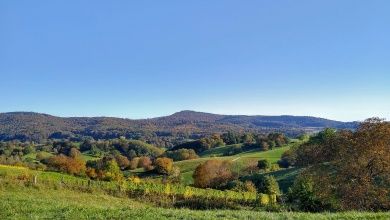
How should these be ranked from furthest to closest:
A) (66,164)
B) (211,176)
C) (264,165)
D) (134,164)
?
(134,164)
(264,165)
(66,164)
(211,176)

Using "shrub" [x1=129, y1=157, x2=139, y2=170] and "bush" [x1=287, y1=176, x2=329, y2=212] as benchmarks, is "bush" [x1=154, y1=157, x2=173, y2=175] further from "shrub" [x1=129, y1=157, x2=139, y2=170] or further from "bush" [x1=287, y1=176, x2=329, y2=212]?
→ "bush" [x1=287, y1=176, x2=329, y2=212]

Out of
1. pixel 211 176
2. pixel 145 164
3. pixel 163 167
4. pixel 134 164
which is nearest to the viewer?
pixel 211 176

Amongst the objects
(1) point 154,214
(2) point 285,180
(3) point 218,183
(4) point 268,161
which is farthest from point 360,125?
(4) point 268,161

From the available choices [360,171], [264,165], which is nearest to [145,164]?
[264,165]

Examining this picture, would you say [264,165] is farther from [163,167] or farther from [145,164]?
[145,164]

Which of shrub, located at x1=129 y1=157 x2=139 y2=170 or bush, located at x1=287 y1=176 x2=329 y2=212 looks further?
shrub, located at x1=129 y1=157 x2=139 y2=170

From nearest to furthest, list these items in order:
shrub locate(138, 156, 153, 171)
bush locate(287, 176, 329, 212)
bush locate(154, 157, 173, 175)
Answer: bush locate(287, 176, 329, 212) < bush locate(154, 157, 173, 175) < shrub locate(138, 156, 153, 171)

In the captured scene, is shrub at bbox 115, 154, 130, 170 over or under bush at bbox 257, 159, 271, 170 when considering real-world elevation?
under

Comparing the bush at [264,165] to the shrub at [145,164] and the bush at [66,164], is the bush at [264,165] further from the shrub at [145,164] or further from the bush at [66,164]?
the bush at [66,164]

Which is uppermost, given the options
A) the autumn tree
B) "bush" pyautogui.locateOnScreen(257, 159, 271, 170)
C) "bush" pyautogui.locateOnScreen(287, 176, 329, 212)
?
the autumn tree

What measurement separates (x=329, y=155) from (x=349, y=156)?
252cm

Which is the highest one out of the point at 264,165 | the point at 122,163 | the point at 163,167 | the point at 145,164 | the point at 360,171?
the point at 360,171

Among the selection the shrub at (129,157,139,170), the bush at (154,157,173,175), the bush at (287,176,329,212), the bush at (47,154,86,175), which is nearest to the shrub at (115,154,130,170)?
the shrub at (129,157,139,170)

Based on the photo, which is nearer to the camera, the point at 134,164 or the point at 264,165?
the point at 264,165
